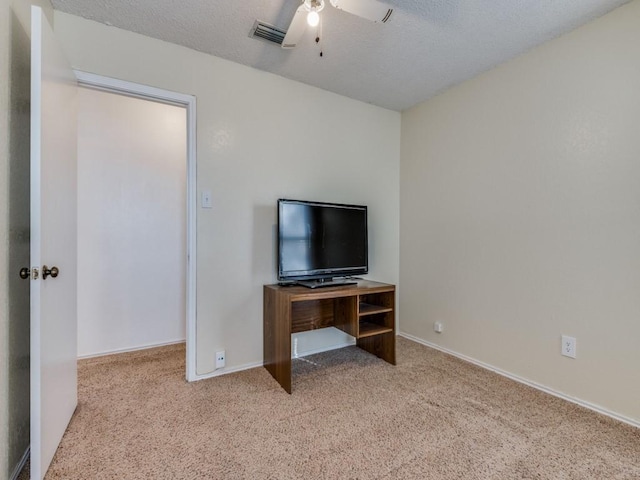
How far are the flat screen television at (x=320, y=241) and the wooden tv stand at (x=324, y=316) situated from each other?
0.60 feet

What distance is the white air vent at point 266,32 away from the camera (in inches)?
76.6

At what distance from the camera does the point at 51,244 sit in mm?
1418

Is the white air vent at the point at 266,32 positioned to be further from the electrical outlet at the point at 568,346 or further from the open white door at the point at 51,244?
the electrical outlet at the point at 568,346

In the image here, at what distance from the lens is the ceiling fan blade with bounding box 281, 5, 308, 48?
1.53 meters

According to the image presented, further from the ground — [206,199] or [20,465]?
[206,199]

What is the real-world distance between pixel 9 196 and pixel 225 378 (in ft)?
5.57

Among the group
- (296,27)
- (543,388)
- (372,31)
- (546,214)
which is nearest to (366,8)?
(296,27)

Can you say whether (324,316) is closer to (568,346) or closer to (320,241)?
(320,241)

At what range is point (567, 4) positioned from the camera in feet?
5.74

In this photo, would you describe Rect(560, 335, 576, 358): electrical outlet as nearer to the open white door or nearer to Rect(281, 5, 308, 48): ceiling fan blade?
Rect(281, 5, 308, 48): ceiling fan blade

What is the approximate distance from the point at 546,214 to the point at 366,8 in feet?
5.85

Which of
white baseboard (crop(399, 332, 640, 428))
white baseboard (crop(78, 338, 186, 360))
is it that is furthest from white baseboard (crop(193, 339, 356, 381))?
white baseboard (crop(78, 338, 186, 360))

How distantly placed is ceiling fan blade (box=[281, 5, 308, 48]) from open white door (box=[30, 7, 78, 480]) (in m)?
1.10

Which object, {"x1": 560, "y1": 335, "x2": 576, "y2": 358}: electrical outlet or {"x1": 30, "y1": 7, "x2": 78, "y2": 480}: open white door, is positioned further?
{"x1": 560, "y1": 335, "x2": 576, "y2": 358}: electrical outlet
